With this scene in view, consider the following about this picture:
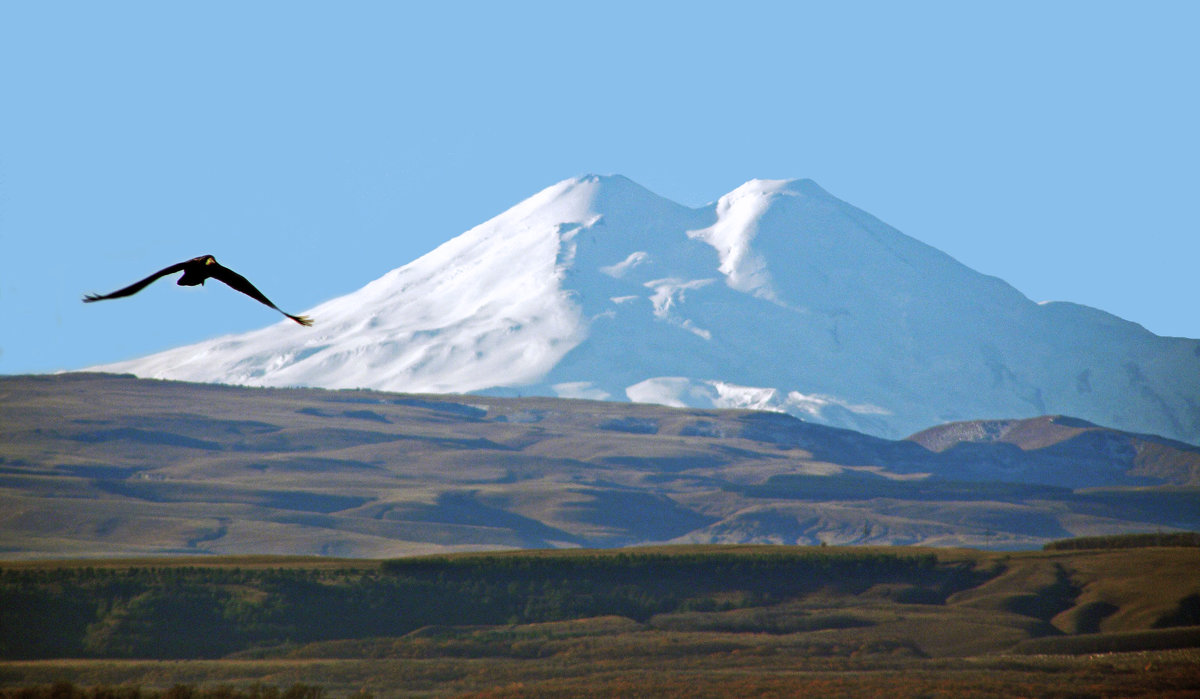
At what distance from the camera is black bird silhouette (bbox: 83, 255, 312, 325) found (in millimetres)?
17109

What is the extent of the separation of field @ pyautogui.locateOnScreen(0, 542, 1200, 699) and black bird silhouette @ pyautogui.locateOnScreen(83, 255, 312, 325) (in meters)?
50.8

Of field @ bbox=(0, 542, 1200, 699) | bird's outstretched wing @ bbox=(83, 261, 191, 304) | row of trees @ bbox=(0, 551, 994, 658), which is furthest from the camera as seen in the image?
row of trees @ bbox=(0, 551, 994, 658)

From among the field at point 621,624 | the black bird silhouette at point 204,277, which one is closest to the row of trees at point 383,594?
the field at point 621,624

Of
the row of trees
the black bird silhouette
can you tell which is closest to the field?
the row of trees

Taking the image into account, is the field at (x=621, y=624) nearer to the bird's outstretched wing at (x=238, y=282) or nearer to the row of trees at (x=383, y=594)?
the row of trees at (x=383, y=594)

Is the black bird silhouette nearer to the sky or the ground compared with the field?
nearer to the sky

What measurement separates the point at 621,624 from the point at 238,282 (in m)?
80.3

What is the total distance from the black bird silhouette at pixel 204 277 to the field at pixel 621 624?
50778 millimetres

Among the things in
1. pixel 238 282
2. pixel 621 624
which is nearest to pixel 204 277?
pixel 238 282

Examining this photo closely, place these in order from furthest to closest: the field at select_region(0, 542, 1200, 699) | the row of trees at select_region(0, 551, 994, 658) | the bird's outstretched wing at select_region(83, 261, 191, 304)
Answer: the row of trees at select_region(0, 551, 994, 658), the field at select_region(0, 542, 1200, 699), the bird's outstretched wing at select_region(83, 261, 191, 304)

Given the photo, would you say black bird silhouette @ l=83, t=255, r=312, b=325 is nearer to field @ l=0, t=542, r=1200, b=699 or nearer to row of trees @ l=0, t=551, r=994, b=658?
field @ l=0, t=542, r=1200, b=699

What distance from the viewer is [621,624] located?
314 feet

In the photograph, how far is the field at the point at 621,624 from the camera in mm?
76375

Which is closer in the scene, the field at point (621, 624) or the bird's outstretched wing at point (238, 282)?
the bird's outstretched wing at point (238, 282)
